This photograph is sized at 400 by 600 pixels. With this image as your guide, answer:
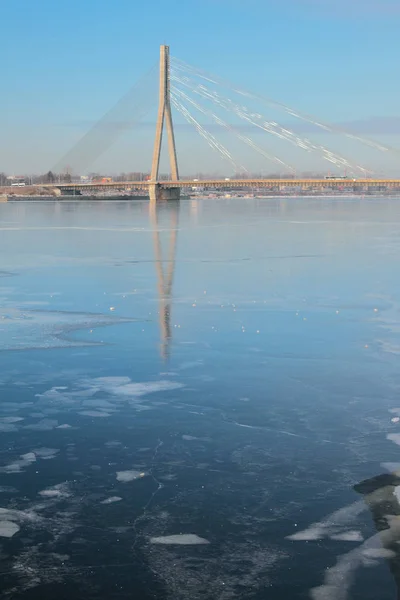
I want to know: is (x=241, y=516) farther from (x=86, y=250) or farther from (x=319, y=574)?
(x=86, y=250)

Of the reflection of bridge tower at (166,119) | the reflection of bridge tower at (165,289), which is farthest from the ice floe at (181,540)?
the reflection of bridge tower at (166,119)

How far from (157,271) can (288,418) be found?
1273 cm

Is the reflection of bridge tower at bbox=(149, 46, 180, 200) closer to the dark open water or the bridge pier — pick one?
the bridge pier

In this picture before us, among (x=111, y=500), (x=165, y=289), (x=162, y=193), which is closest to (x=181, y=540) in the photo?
(x=111, y=500)

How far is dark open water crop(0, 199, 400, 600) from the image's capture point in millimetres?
4785

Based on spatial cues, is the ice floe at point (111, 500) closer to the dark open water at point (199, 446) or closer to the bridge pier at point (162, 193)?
the dark open water at point (199, 446)

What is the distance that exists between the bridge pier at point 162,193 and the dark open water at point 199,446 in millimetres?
72896

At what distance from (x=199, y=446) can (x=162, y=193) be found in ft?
283

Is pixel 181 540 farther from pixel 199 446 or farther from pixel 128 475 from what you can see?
pixel 199 446

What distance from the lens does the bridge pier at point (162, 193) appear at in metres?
87.8

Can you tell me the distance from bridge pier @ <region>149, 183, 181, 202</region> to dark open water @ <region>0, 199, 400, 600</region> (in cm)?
7290

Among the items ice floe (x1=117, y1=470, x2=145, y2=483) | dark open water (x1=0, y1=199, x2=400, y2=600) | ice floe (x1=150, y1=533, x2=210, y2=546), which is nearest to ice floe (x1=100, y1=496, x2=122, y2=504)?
dark open water (x1=0, y1=199, x2=400, y2=600)

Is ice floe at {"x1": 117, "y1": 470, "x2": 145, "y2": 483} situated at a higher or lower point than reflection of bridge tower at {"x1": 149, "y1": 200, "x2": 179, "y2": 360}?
lower

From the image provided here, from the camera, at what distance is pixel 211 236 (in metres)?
34.7
